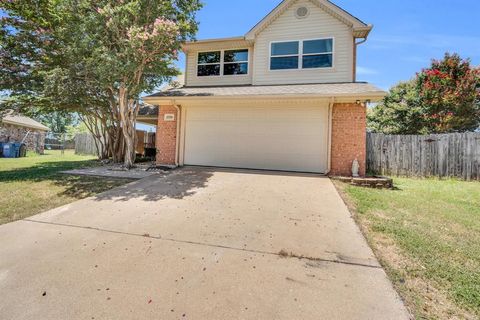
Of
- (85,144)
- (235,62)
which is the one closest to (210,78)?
(235,62)

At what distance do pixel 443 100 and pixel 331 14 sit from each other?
9.08 m

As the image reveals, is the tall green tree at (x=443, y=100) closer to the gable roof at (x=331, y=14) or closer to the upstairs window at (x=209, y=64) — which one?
the gable roof at (x=331, y=14)

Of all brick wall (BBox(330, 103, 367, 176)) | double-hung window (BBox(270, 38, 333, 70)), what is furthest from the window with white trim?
brick wall (BBox(330, 103, 367, 176))

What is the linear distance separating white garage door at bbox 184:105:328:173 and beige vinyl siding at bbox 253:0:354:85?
177cm

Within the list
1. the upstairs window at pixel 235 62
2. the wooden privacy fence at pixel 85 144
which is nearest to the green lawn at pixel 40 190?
the upstairs window at pixel 235 62

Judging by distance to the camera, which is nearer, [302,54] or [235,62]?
[302,54]

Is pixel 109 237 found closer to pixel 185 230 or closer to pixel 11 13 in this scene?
pixel 185 230

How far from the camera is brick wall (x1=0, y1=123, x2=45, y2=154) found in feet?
64.2

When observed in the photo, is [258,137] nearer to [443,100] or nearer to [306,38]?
[306,38]

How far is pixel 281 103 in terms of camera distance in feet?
31.7

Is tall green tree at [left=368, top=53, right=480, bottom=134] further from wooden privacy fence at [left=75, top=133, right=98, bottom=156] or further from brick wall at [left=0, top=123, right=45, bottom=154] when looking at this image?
brick wall at [left=0, top=123, right=45, bottom=154]

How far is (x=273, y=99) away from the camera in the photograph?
908cm

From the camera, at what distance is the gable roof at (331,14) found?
9.85 metres

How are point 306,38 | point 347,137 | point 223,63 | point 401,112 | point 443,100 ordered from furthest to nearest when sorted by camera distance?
point 401,112, point 443,100, point 223,63, point 306,38, point 347,137
